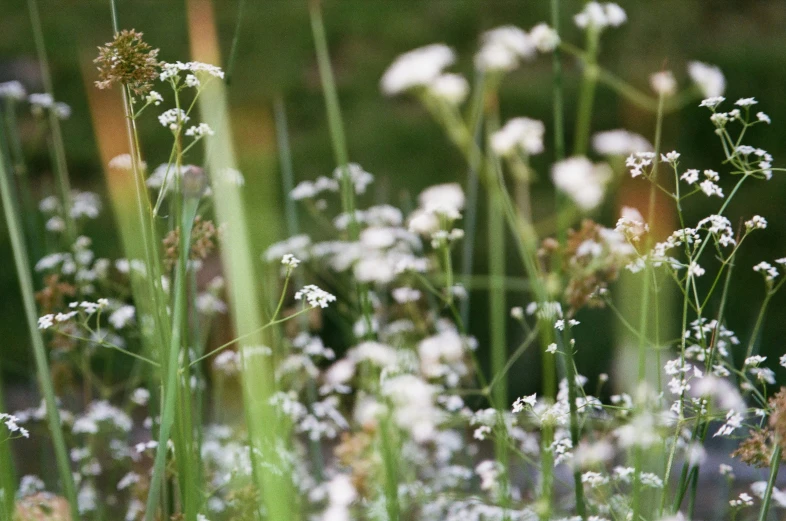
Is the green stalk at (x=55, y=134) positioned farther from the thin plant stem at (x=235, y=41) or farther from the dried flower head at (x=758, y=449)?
the dried flower head at (x=758, y=449)

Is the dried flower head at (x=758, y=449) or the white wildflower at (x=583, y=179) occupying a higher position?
the white wildflower at (x=583, y=179)

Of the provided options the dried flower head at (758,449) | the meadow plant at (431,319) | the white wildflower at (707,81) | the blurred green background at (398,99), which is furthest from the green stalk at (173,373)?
the blurred green background at (398,99)

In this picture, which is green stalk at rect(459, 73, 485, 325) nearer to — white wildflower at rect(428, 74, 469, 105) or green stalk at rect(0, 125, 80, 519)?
white wildflower at rect(428, 74, 469, 105)

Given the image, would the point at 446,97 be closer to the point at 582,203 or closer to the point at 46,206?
the point at 582,203

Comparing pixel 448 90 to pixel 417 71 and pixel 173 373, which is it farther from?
pixel 173 373

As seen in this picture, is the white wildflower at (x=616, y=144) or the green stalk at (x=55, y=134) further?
the green stalk at (x=55, y=134)

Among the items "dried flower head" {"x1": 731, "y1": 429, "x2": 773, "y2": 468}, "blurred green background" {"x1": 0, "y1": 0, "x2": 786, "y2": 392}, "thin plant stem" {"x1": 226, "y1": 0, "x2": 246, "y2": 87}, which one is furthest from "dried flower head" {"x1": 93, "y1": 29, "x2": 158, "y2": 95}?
"blurred green background" {"x1": 0, "y1": 0, "x2": 786, "y2": 392}

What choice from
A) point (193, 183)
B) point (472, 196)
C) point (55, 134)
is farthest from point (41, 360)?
point (472, 196)

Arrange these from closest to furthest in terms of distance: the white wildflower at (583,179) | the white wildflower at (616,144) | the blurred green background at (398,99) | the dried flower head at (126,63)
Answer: the white wildflower at (583,179), the white wildflower at (616,144), the dried flower head at (126,63), the blurred green background at (398,99)
